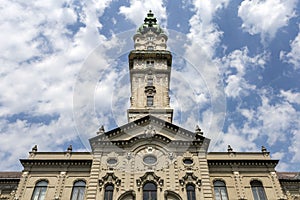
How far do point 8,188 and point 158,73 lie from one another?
31.7m

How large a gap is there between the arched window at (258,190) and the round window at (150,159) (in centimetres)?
1268

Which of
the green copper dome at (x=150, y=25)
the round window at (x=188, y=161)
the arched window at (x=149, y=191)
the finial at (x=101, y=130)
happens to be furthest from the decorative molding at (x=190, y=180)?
the green copper dome at (x=150, y=25)

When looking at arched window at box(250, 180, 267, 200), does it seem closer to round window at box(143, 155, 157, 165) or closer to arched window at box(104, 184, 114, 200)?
round window at box(143, 155, 157, 165)

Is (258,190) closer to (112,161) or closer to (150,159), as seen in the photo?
(150,159)

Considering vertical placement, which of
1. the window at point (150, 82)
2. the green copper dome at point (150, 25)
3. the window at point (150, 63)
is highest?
the green copper dome at point (150, 25)

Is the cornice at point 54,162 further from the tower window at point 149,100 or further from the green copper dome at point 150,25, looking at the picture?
the green copper dome at point 150,25

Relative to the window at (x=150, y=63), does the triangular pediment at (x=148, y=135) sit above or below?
below

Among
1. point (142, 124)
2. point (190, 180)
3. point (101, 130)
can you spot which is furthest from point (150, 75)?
point (190, 180)

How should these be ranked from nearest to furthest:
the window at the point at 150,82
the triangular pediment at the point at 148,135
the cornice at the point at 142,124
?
the triangular pediment at the point at 148,135, the cornice at the point at 142,124, the window at the point at 150,82

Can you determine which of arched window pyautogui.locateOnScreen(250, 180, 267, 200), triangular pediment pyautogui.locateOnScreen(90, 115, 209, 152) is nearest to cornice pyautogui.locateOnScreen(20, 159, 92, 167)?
triangular pediment pyautogui.locateOnScreen(90, 115, 209, 152)

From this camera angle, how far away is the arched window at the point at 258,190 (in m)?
34.6

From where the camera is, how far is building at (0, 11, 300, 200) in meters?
32.8

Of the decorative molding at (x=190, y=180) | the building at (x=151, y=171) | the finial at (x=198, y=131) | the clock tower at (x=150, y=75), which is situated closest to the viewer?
the building at (x=151, y=171)

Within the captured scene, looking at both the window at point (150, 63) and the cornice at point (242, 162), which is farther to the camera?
the window at point (150, 63)
